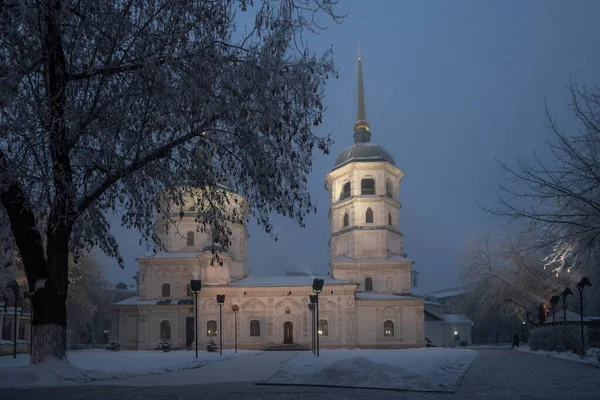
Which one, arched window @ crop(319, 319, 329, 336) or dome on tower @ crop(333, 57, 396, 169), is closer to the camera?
arched window @ crop(319, 319, 329, 336)

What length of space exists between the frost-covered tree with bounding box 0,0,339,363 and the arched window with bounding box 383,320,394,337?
36786 mm

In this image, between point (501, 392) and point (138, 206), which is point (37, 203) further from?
point (501, 392)

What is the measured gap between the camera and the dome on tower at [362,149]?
162ft

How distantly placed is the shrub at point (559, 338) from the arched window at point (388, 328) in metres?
17.7

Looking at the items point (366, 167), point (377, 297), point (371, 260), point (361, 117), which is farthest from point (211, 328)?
point (361, 117)

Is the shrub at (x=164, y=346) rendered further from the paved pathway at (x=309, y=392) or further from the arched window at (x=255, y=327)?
the paved pathway at (x=309, y=392)

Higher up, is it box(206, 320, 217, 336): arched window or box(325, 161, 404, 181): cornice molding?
box(325, 161, 404, 181): cornice molding

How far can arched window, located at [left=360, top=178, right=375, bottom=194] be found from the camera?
49094 millimetres

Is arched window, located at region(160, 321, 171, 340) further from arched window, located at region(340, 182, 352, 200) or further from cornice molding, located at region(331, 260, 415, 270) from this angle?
arched window, located at region(340, 182, 352, 200)

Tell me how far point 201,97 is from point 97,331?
69.4 metres

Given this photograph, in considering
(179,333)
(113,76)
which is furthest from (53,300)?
(179,333)

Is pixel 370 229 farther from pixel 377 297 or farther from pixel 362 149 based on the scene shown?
pixel 362 149

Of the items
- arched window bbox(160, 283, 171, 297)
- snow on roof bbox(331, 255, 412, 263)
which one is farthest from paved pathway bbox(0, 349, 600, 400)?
arched window bbox(160, 283, 171, 297)

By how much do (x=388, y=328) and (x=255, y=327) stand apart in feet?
35.6
